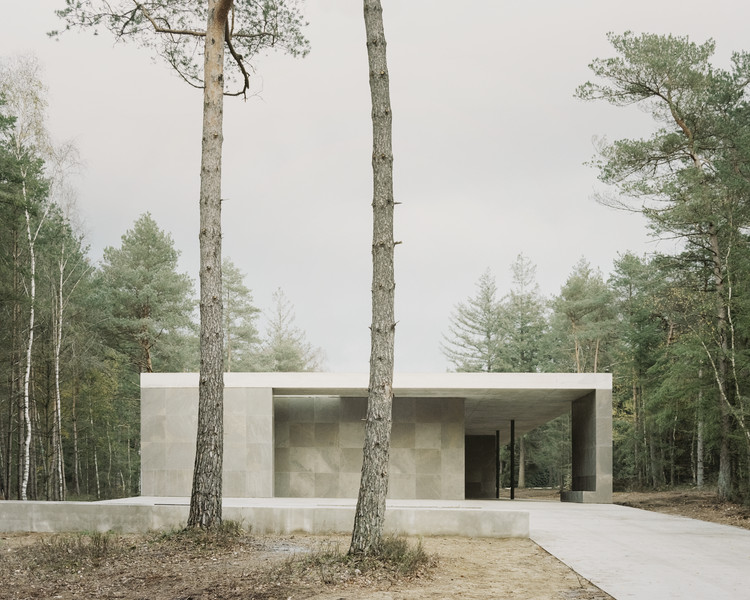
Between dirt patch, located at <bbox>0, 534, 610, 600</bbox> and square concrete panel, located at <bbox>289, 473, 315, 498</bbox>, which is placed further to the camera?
square concrete panel, located at <bbox>289, 473, 315, 498</bbox>

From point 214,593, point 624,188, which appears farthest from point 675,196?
point 214,593

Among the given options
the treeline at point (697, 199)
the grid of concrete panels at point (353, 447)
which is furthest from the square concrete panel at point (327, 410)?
the treeline at point (697, 199)

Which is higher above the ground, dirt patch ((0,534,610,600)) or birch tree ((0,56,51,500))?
birch tree ((0,56,51,500))

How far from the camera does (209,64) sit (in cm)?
996

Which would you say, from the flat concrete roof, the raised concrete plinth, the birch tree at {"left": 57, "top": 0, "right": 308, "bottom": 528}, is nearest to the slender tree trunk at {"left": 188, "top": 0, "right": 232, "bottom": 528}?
the birch tree at {"left": 57, "top": 0, "right": 308, "bottom": 528}

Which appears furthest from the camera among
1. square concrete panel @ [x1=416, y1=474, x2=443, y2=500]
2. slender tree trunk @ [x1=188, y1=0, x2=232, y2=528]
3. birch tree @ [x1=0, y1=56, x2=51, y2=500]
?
square concrete panel @ [x1=416, y1=474, x2=443, y2=500]

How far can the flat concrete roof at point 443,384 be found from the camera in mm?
18000

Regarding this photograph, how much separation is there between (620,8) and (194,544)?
150 feet

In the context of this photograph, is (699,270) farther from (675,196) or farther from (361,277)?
(361,277)

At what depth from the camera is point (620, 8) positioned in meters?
46.2

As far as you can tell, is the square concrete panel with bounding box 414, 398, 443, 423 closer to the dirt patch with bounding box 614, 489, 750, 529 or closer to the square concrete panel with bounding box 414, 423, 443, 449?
the square concrete panel with bounding box 414, 423, 443, 449

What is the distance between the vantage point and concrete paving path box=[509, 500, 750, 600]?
6418 mm

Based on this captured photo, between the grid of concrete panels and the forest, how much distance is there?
5390mm

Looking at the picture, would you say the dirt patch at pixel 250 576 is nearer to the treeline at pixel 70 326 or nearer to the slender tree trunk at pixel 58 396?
the treeline at pixel 70 326
